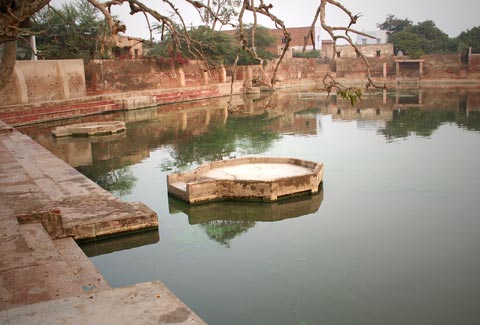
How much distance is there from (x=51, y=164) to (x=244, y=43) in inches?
315

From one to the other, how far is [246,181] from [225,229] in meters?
1.13

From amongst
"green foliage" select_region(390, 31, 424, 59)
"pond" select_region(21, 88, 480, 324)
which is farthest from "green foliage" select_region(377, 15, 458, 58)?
"pond" select_region(21, 88, 480, 324)

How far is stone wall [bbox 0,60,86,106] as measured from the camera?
18.4 meters

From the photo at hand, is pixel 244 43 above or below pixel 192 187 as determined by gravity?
above

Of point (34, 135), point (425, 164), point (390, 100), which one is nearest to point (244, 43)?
point (425, 164)

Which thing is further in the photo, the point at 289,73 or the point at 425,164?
the point at 289,73

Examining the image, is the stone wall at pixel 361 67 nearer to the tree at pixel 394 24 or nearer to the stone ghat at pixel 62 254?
the tree at pixel 394 24

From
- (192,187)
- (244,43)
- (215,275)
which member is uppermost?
(244,43)

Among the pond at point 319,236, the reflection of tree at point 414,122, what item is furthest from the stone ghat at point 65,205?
the reflection of tree at point 414,122

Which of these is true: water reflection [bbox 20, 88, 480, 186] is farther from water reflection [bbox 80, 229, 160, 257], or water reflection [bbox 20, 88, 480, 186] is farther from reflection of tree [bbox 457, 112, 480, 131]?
water reflection [bbox 80, 229, 160, 257]

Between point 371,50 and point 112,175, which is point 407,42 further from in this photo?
point 112,175

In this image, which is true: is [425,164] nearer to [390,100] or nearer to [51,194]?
[51,194]

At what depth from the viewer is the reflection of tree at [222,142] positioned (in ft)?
41.5

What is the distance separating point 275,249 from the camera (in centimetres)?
671
